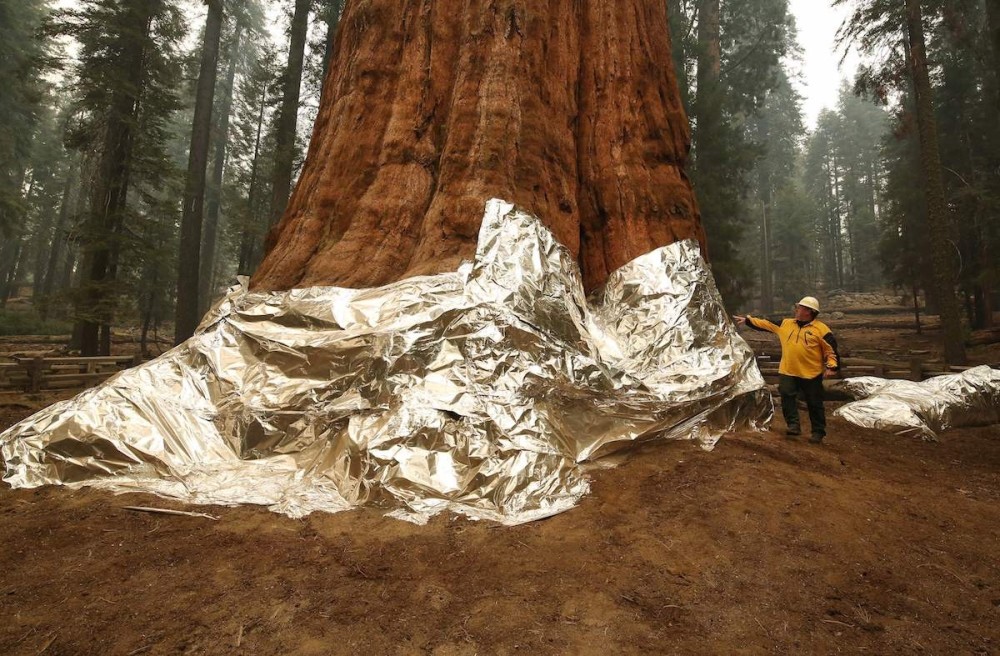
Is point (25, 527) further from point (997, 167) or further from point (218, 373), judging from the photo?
point (997, 167)

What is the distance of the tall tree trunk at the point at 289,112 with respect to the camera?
13.3 metres

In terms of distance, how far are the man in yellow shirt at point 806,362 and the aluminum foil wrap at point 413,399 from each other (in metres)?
0.48

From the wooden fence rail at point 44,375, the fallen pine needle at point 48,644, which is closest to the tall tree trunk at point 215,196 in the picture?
the wooden fence rail at point 44,375

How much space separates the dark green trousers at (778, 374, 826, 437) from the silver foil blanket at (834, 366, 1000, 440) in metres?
1.42

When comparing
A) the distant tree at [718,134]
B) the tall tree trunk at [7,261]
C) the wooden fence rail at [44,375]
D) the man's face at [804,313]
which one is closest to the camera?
the man's face at [804,313]

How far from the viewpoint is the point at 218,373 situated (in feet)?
14.1

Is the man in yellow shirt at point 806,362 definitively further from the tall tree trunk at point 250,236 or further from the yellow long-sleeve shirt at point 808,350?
the tall tree trunk at point 250,236

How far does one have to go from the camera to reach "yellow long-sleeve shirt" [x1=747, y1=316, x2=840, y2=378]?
17.1ft

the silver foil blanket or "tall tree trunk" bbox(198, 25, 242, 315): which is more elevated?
"tall tree trunk" bbox(198, 25, 242, 315)

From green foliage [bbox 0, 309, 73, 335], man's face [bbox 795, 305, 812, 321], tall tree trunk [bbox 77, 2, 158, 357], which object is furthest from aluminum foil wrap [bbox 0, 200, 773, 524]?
green foliage [bbox 0, 309, 73, 335]

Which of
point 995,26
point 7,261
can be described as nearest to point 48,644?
point 995,26

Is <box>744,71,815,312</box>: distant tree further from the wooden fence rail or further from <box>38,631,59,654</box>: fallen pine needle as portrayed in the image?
<box>38,631,59,654</box>: fallen pine needle

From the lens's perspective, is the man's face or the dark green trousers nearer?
the dark green trousers

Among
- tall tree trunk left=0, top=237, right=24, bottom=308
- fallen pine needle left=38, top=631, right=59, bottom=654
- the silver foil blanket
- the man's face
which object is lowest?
fallen pine needle left=38, top=631, right=59, bottom=654
